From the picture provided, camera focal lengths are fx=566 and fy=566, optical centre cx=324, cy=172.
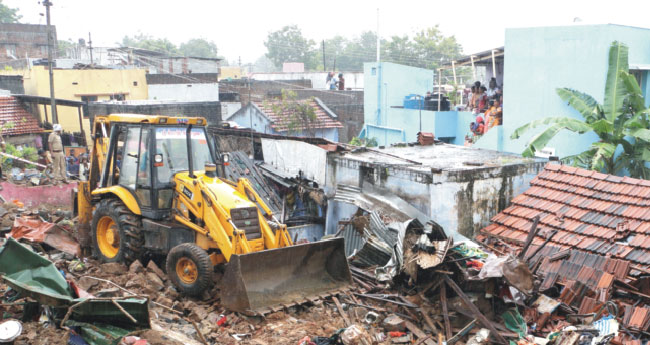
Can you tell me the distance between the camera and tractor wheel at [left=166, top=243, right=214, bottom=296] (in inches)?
320

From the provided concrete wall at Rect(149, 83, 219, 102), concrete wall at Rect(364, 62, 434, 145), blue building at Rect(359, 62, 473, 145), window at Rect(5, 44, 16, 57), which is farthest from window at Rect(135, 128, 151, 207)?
window at Rect(5, 44, 16, 57)

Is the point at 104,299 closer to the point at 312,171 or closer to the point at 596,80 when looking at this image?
the point at 312,171

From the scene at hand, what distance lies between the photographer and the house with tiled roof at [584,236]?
8.55 metres

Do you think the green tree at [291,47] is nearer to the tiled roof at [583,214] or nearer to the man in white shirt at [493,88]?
the man in white shirt at [493,88]

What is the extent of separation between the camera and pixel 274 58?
218 feet

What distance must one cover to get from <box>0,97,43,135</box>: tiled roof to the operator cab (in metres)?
17.5

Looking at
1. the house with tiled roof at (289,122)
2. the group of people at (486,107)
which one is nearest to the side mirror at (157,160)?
the group of people at (486,107)

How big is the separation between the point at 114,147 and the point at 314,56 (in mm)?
54470

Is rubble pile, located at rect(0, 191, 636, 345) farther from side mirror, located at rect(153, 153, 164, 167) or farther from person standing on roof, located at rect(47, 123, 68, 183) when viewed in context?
person standing on roof, located at rect(47, 123, 68, 183)

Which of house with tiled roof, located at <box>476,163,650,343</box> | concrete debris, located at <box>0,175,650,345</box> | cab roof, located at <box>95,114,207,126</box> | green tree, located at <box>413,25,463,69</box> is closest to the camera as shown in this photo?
concrete debris, located at <box>0,175,650,345</box>

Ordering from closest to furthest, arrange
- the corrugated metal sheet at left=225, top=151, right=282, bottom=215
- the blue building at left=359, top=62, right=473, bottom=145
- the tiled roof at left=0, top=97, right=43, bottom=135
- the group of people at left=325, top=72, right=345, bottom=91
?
the corrugated metal sheet at left=225, top=151, right=282, bottom=215 < the blue building at left=359, top=62, right=473, bottom=145 < the tiled roof at left=0, top=97, right=43, bottom=135 < the group of people at left=325, top=72, right=345, bottom=91

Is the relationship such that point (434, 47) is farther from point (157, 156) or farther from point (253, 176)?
point (157, 156)

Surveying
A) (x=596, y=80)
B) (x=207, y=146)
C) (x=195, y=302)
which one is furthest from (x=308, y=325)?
(x=596, y=80)

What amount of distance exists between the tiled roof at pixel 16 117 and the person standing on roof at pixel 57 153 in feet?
28.6
